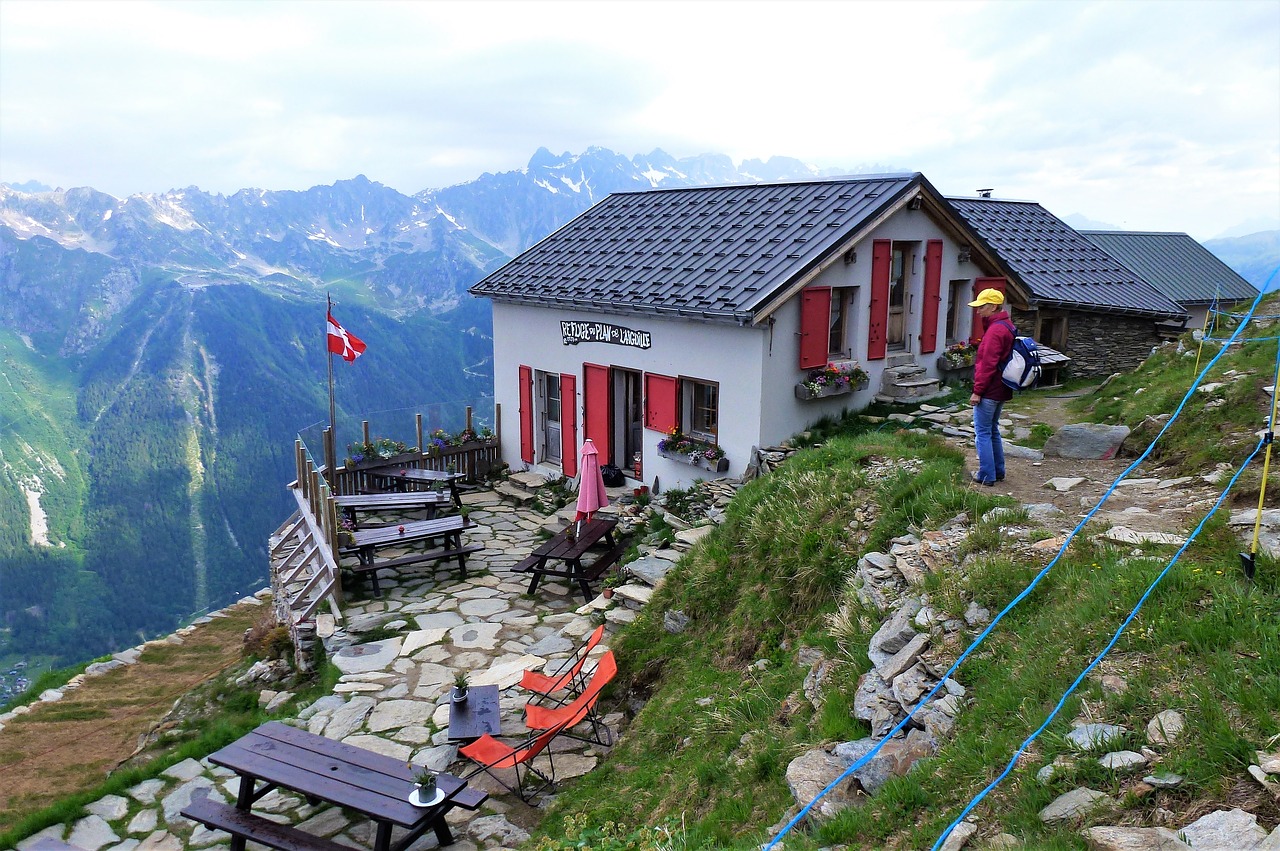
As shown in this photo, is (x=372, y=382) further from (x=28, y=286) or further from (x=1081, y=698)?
(x=1081, y=698)

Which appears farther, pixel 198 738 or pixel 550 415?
pixel 550 415

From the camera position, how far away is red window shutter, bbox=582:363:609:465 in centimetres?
1582

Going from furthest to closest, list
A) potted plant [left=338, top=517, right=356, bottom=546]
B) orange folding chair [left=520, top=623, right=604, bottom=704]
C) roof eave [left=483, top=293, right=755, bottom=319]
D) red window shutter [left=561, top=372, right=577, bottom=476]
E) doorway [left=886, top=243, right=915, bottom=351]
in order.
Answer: red window shutter [left=561, top=372, right=577, bottom=476] → doorway [left=886, top=243, right=915, bottom=351] → roof eave [left=483, top=293, right=755, bottom=319] → potted plant [left=338, top=517, right=356, bottom=546] → orange folding chair [left=520, top=623, right=604, bottom=704]

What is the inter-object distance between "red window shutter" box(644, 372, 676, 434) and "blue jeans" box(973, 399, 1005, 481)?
6.95 m

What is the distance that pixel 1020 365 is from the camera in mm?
7500

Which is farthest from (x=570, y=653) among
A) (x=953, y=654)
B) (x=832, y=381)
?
(x=832, y=381)

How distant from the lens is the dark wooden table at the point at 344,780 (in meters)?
5.59

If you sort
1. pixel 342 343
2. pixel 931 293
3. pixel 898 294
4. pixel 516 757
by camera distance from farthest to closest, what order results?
pixel 342 343 → pixel 931 293 → pixel 898 294 → pixel 516 757

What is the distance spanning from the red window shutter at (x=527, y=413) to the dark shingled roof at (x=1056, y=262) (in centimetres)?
1022

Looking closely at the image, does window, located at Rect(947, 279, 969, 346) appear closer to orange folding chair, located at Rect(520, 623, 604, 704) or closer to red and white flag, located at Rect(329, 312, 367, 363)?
orange folding chair, located at Rect(520, 623, 604, 704)

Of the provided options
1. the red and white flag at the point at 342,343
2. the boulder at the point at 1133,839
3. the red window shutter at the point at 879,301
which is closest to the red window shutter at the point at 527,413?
the red and white flag at the point at 342,343

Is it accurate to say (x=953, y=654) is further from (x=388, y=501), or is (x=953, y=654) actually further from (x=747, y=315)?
(x=388, y=501)

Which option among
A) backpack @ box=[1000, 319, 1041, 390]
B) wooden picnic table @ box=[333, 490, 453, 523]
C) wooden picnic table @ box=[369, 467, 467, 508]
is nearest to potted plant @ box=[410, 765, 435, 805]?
backpack @ box=[1000, 319, 1041, 390]

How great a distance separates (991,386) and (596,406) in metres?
9.35
